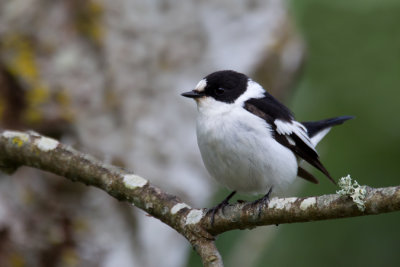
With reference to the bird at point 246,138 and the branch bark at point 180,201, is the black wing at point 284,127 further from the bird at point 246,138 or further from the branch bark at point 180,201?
the branch bark at point 180,201

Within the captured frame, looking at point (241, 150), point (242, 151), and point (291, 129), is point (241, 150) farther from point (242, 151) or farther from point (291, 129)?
point (291, 129)

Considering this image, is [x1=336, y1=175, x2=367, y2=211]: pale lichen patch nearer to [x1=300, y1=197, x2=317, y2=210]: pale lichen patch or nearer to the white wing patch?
[x1=300, y1=197, x2=317, y2=210]: pale lichen patch

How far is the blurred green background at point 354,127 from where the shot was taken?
218 inches

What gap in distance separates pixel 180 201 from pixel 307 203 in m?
0.75

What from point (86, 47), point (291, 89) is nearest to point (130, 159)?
point (86, 47)

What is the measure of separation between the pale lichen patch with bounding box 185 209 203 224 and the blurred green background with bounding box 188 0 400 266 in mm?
2729

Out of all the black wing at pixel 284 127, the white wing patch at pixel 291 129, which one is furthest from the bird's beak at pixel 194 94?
the white wing patch at pixel 291 129

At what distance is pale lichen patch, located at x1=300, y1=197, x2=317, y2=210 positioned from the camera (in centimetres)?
215

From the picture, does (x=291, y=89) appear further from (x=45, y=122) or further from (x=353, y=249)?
(x=45, y=122)

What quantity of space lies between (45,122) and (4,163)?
112 centimetres

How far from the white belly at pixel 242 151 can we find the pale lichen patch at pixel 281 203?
83 centimetres

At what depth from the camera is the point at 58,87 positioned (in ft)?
14.1

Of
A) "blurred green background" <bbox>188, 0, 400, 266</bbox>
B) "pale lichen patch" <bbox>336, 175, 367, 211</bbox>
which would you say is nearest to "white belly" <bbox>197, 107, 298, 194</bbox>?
"pale lichen patch" <bbox>336, 175, 367, 211</bbox>

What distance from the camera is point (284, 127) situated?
3.45m
